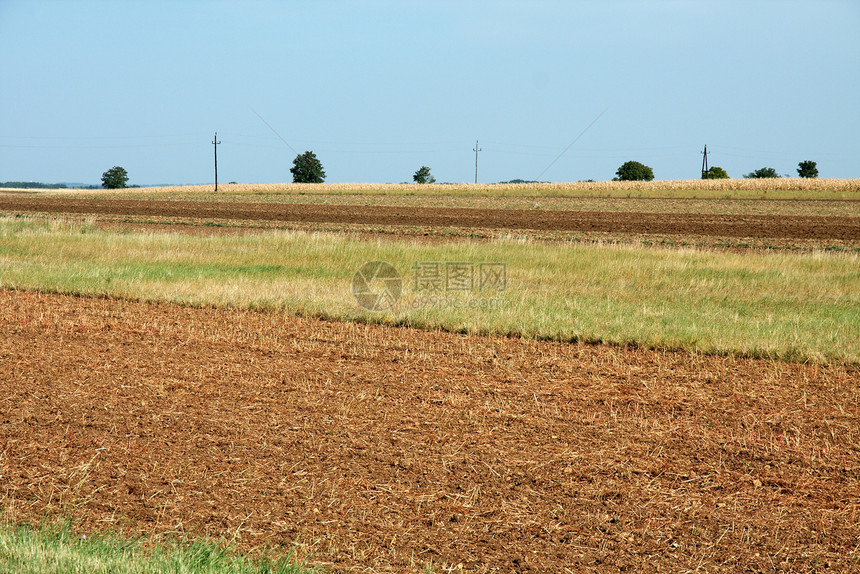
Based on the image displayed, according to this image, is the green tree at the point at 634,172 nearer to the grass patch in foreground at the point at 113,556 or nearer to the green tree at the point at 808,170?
the green tree at the point at 808,170

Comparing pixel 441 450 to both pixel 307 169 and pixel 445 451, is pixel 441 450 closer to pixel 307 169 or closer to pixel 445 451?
pixel 445 451

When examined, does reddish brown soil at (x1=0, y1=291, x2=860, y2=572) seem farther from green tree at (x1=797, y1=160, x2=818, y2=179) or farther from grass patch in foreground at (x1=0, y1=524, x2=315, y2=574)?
green tree at (x1=797, y1=160, x2=818, y2=179)

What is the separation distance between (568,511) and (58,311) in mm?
A: 10450

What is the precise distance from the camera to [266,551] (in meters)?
4.64

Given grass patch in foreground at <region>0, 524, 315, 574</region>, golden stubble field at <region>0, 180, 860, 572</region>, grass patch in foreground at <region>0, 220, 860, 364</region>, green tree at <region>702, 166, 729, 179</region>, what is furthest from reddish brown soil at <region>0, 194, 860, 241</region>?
green tree at <region>702, 166, 729, 179</region>

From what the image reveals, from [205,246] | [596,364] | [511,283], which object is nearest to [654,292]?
[511,283]

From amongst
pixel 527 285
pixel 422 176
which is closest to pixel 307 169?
pixel 422 176

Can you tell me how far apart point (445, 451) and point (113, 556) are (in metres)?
3.01

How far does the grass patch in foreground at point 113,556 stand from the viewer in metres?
3.78

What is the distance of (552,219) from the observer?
35594 mm

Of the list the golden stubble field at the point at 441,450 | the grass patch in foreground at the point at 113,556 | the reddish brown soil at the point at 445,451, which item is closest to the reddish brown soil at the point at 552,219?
the golden stubble field at the point at 441,450

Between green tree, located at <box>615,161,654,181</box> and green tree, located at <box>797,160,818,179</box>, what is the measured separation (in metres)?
24.5

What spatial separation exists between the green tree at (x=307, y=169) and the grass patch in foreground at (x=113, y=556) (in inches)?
4655

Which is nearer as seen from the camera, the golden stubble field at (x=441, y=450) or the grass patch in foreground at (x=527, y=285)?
the golden stubble field at (x=441, y=450)
